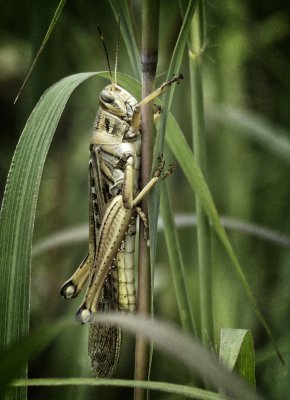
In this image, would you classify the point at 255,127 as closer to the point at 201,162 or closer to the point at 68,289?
the point at 201,162

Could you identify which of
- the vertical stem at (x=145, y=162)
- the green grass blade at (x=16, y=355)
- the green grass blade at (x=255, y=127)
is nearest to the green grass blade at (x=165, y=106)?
the vertical stem at (x=145, y=162)

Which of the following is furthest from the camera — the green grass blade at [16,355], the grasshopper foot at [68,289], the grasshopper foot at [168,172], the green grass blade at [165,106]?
the grasshopper foot at [68,289]

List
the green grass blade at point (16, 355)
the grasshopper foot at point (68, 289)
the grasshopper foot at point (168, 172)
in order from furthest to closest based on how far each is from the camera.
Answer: the grasshopper foot at point (68, 289)
the grasshopper foot at point (168, 172)
the green grass blade at point (16, 355)

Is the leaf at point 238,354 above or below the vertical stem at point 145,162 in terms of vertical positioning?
below

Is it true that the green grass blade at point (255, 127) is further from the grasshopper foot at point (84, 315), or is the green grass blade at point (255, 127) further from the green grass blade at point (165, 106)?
the grasshopper foot at point (84, 315)

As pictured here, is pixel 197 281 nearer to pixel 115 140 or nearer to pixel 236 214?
pixel 236 214

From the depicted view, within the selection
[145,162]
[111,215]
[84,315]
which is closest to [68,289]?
[84,315]

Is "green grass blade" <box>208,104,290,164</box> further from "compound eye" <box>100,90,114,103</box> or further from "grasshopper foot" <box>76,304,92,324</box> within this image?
"grasshopper foot" <box>76,304,92,324</box>
